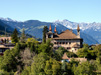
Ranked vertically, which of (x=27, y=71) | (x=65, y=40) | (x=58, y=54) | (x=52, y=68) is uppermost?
(x=65, y=40)

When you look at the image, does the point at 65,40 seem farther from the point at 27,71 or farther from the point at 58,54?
the point at 27,71

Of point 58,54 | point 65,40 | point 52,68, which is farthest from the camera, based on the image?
point 65,40

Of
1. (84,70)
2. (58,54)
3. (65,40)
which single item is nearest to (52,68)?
(84,70)

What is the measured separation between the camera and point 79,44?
86.2 metres

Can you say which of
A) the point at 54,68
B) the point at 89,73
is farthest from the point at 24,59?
the point at 89,73

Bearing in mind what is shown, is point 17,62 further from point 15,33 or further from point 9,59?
point 15,33

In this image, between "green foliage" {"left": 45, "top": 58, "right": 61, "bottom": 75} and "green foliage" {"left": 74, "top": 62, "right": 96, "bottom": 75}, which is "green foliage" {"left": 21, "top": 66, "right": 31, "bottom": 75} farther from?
"green foliage" {"left": 74, "top": 62, "right": 96, "bottom": 75}

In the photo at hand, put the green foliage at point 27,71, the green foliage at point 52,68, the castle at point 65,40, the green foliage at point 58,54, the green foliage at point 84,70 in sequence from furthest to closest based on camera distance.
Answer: the castle at point 65,40, the green foliage at point 58,54, the green foliage at point 84,70, the green foliage at point 27,71, the green foliage at point 52,68

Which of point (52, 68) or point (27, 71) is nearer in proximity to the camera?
point (52, 68)

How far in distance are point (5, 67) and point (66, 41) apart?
34.3 metres

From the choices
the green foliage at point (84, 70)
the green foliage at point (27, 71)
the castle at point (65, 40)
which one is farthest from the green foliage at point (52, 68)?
the castle at point (65, 40)

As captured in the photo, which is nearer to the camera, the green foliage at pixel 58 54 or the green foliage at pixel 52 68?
the green foliage at pixel 52 68

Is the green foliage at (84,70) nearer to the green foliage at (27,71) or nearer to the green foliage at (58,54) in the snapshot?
the green foliage at (27,71)

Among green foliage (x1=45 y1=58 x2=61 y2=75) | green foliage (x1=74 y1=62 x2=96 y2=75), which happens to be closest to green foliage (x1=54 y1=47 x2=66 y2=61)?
green foliage (x1=45 y1=58 x2=61 y2=75)
